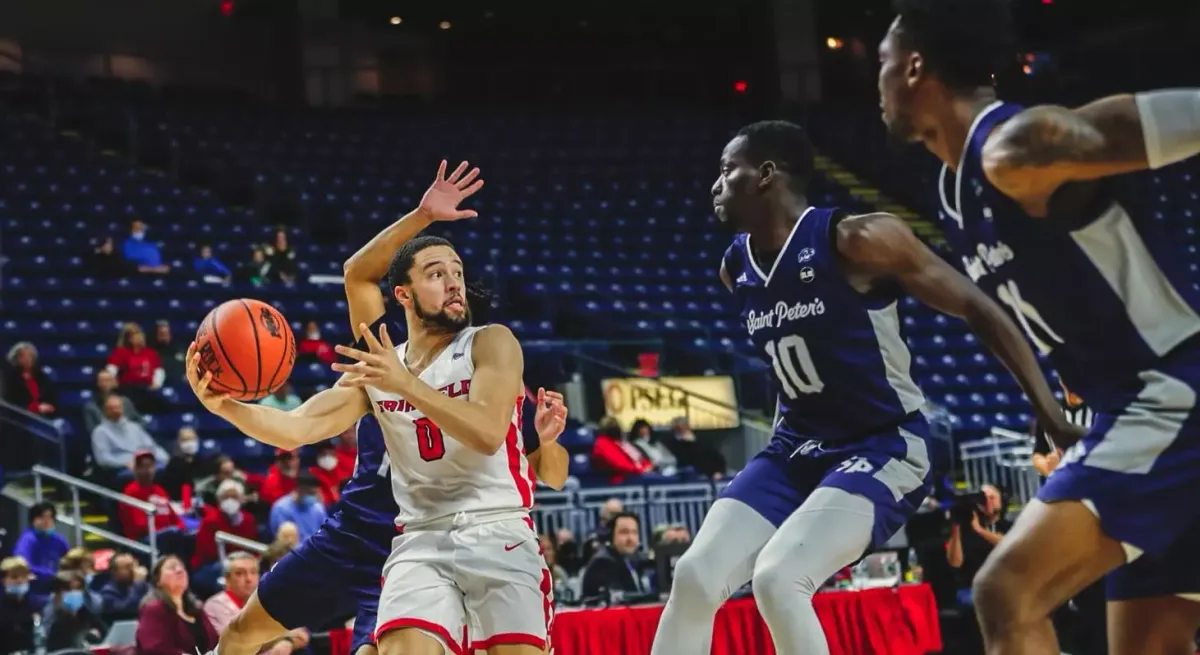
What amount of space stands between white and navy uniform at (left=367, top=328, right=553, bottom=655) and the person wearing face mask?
214 inches

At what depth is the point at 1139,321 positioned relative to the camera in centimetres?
322

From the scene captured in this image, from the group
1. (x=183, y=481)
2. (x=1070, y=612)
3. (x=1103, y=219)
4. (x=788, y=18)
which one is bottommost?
(x=1070, y=612)

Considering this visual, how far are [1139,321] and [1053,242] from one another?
10.1 inches

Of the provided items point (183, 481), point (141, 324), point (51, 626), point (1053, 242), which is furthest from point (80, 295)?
point (1053, 242)

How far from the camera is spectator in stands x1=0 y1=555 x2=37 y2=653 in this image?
8.69m

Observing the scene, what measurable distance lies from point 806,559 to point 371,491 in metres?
1.81

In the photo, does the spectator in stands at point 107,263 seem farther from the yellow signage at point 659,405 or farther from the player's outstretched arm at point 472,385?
the player's outstretched arm at point 472,385

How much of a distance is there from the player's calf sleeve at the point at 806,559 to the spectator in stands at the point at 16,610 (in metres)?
5.83

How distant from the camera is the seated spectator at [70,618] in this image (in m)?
8.73

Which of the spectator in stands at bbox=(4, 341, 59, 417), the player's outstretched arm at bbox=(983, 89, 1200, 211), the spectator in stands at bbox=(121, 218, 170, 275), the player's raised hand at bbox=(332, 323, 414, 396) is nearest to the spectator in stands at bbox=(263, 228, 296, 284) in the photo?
the spectator in stands at bbox=(121, 218, 170, 275)

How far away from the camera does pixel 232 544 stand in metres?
10.5

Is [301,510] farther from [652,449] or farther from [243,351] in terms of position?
[243,351]

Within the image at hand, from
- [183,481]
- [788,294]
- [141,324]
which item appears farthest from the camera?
[141,324]

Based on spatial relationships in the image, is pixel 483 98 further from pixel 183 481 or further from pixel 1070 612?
pixel 1070 612
